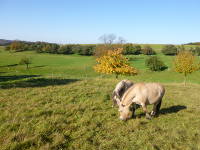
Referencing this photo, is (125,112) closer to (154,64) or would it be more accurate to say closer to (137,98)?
(137,98)

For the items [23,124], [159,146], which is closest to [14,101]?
[23,124]

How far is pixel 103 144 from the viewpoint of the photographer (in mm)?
5512

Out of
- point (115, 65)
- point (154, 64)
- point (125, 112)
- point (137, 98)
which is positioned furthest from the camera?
point (154, 64)

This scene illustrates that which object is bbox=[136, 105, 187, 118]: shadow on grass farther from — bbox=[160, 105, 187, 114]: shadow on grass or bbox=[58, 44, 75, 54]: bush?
bbox=[58, 44, 75, 54]: bush

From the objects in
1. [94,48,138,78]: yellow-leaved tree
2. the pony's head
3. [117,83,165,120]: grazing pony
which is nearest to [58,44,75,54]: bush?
[94,48,138,78]: yellow-leaved tree

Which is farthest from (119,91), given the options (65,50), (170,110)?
(65,50)

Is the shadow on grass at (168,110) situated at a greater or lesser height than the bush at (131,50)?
lesser

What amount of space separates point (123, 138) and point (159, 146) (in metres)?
1.25

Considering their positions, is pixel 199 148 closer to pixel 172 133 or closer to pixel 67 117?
pixel 172 133

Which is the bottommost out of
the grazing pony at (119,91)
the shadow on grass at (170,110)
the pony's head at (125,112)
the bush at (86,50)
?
the shadow on grass at (170,110)

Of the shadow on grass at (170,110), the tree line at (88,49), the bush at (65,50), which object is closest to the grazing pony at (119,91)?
the shadow on grass at (170,110)

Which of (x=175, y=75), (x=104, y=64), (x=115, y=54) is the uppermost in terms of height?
(x=115, y=54)

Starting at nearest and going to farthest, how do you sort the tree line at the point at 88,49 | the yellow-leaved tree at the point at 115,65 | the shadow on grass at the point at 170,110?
the shadow on grass at the point at 170,110
the yellow-leaved tree at the point at 115,65
the tree line at the point at 88,49

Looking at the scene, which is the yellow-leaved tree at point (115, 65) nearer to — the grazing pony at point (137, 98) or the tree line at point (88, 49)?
the grazing pony at point (137, 98)
